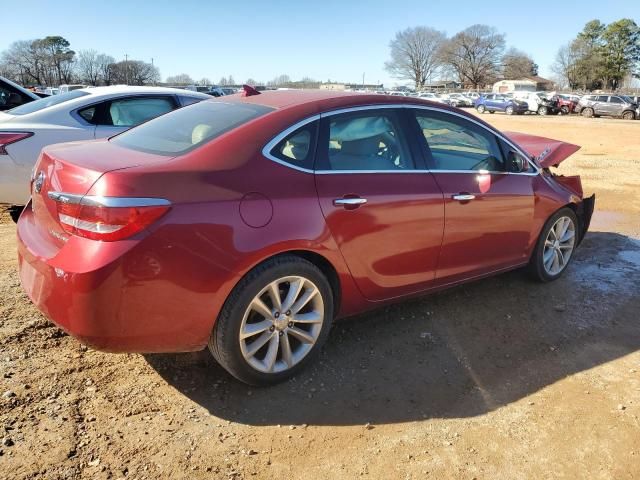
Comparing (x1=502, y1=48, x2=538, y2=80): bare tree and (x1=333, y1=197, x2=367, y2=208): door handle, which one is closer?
(x1=333, y1=197, x2=367, y2=208): door handle

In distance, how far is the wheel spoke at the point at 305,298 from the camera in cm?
293

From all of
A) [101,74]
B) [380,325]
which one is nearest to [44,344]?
[380,325]

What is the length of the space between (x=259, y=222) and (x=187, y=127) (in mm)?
909

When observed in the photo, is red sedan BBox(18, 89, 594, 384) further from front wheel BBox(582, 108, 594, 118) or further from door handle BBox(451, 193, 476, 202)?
front wheel BBox(582, 108, 594, 118)

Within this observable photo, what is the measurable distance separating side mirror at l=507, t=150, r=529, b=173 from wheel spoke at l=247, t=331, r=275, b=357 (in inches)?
92.3

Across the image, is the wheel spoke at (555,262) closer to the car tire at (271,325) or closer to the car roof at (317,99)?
the car roof at (317,99)

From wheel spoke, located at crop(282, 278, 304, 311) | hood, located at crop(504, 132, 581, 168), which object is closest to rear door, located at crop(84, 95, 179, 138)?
wheel spoke, located at crop(282, 278, 304, 311)

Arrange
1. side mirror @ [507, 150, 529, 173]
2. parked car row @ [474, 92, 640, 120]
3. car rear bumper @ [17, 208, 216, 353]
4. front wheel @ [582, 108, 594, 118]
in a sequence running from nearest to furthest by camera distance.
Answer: car rear bumper @ [17, 208, 216, 353], side mirror @ [507, 150, 529, 173], parked car row @ [474, 92, 640, 120], front wheel @ [582, 108, 594, 118]

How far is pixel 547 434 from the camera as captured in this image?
8.84ft

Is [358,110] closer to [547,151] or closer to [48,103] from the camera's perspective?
[547,151]

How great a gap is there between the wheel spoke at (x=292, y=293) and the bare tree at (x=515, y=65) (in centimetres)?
11755

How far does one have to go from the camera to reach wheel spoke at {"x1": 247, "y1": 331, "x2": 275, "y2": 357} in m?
2.81

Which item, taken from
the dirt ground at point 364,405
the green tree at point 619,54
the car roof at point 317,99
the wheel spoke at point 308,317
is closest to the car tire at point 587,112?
the dirt ground at point 364,405

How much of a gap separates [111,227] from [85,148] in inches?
35.5
